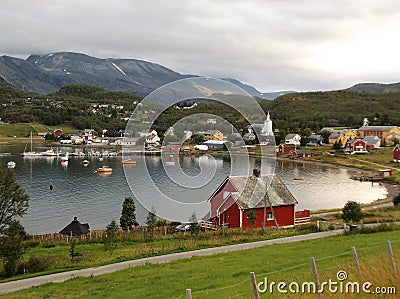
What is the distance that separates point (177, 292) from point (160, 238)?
27.2ft

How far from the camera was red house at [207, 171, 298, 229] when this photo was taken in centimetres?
1784

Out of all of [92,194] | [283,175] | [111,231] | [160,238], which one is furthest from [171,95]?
[283,175]

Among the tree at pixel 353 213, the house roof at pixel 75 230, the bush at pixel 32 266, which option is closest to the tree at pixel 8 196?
the bush at pixel 32 266

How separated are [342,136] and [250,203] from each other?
179 feet

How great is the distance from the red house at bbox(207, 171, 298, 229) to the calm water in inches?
46.4

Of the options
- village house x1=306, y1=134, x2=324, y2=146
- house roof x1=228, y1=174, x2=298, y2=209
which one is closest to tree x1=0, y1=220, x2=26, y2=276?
house roof x1=228, y1=174, x2=298, y2=209

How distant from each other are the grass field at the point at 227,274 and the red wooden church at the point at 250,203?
19.5ft

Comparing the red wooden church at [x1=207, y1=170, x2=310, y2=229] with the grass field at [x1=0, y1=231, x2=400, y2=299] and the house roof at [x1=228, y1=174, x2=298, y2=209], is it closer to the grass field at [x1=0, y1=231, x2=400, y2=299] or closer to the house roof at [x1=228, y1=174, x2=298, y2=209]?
the house roof at [x1=228, y1=174, x2=298, y2=209]

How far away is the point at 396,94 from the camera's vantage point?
4653 inches

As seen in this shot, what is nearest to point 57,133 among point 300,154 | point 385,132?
point 300,154

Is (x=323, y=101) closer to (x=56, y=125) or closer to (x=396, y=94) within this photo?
(x=396, y=94)

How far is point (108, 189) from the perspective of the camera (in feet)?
123

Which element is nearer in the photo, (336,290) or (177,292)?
(336,290)

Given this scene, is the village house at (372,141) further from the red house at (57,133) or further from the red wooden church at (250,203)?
the red house at (57,133)
